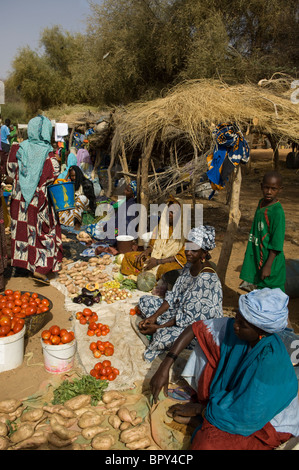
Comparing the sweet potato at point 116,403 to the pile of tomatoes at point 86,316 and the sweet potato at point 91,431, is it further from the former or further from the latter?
the pile of tomatoes at point 86,316

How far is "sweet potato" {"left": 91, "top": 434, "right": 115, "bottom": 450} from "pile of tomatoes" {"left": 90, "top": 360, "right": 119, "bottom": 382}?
733 millimetres

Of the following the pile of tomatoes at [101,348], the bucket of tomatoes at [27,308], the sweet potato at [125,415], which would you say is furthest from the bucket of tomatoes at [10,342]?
the sweet potato at [125,415]

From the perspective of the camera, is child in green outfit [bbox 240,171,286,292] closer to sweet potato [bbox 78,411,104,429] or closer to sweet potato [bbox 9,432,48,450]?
sweet potato [bbox 78,411,104,429]

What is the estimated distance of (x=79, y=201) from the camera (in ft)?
27.2

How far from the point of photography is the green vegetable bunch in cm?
292

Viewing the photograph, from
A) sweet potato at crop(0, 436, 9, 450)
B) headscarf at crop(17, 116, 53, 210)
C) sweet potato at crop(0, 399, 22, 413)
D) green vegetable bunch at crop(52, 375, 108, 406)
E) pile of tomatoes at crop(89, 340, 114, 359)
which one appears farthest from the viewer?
headscarf at crop(17, 116, 53, 210)

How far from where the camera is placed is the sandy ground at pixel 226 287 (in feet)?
10.6

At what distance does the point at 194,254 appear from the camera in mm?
3264

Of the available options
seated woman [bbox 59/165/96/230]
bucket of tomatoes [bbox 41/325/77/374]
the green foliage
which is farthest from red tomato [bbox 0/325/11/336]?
the green foliage

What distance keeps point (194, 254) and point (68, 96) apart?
25.8 meters

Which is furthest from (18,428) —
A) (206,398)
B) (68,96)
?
(68,96)

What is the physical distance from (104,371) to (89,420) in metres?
0.58

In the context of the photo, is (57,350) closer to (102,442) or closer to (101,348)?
(101,348)
